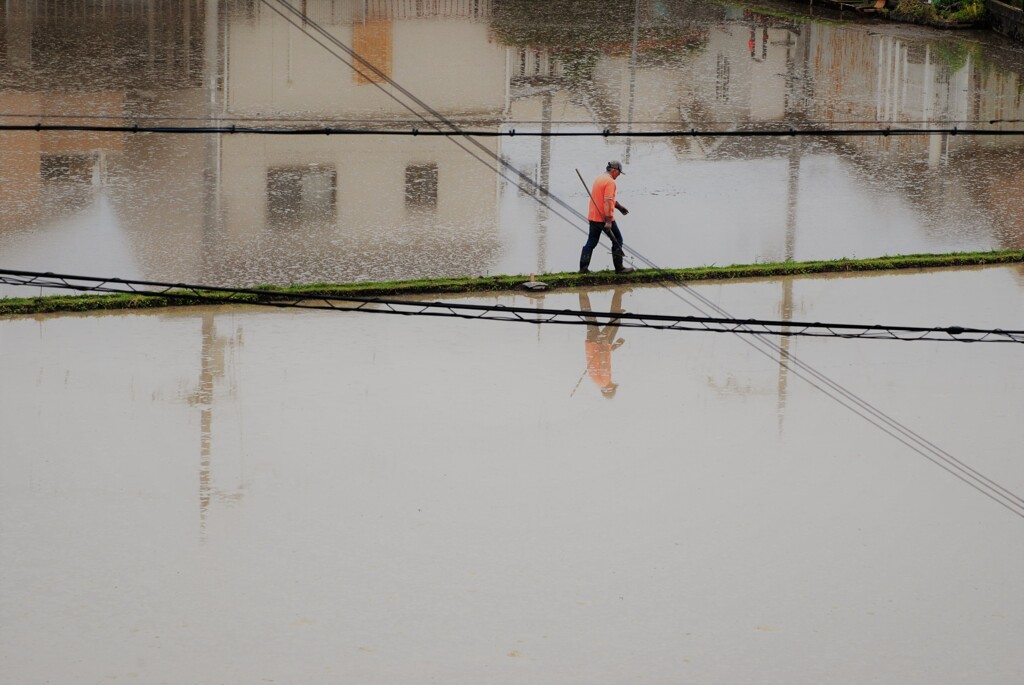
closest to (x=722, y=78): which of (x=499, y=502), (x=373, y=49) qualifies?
(x=373, y=49)

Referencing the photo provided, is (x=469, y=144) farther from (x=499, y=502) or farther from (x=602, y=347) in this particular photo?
(x=499, y=502)

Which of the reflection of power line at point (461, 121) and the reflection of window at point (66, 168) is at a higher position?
the reflection of power line at point (461, 121)

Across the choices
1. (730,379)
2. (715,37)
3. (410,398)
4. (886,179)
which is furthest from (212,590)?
(715,37)

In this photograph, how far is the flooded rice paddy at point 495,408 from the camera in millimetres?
10812

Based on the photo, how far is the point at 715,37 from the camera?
107 feet

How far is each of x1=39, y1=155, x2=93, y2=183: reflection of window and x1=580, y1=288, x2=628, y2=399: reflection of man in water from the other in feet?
24.3

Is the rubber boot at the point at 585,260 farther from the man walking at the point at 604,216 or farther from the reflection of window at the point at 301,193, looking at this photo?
the reflection of window at the point at 301,193

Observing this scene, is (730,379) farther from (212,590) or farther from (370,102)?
(370,102)

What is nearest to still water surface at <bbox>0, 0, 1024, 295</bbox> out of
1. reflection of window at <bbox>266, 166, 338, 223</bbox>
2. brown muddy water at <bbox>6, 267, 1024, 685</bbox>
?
reflection of window at <bbox>266, 166, 338, 223</bbox>

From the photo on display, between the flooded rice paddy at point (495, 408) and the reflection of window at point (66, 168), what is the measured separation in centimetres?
6

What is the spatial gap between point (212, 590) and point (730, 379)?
6194 mm

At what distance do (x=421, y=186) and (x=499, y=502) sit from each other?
9197 mm

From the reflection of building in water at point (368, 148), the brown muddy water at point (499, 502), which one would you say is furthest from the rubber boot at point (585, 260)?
the reflection of building in water at point (368, 148)

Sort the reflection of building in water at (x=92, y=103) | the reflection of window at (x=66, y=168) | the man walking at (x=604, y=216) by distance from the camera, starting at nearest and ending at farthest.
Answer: the man walking at (x=604, y=216)
the reflection of building in water at (x=92, y=103)
the reflection of window at (x=66, y=168)
